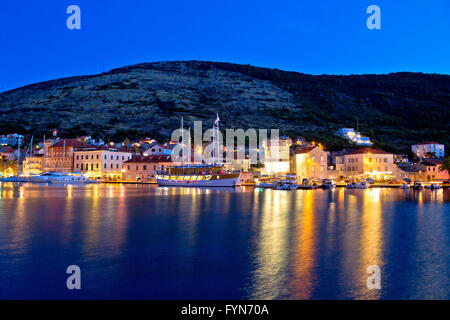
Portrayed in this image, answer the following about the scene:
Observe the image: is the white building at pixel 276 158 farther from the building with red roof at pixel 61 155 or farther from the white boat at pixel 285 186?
the building with red roof at pixel 61 155

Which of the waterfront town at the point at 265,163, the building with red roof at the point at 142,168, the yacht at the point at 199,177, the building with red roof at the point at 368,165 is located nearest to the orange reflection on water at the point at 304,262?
the yacht at the point at 199,177

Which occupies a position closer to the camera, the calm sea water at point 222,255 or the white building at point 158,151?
the calm sea water at point 222,255

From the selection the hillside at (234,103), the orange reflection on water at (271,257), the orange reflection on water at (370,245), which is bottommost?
the orange reflection on water at (370,245)

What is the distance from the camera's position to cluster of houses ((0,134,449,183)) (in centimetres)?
6203

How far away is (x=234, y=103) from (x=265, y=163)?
233 feet

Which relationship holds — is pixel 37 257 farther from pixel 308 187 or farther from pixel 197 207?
pixel 308 187

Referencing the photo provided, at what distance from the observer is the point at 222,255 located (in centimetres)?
1262

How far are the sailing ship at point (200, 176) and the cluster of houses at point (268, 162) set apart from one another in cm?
589

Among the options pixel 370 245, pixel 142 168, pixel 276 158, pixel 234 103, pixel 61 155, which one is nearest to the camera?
pixel 370 245

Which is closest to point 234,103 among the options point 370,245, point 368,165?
point 368,165

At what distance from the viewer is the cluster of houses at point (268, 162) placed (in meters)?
62.0

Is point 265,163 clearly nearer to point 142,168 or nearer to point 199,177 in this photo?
point 199,177
